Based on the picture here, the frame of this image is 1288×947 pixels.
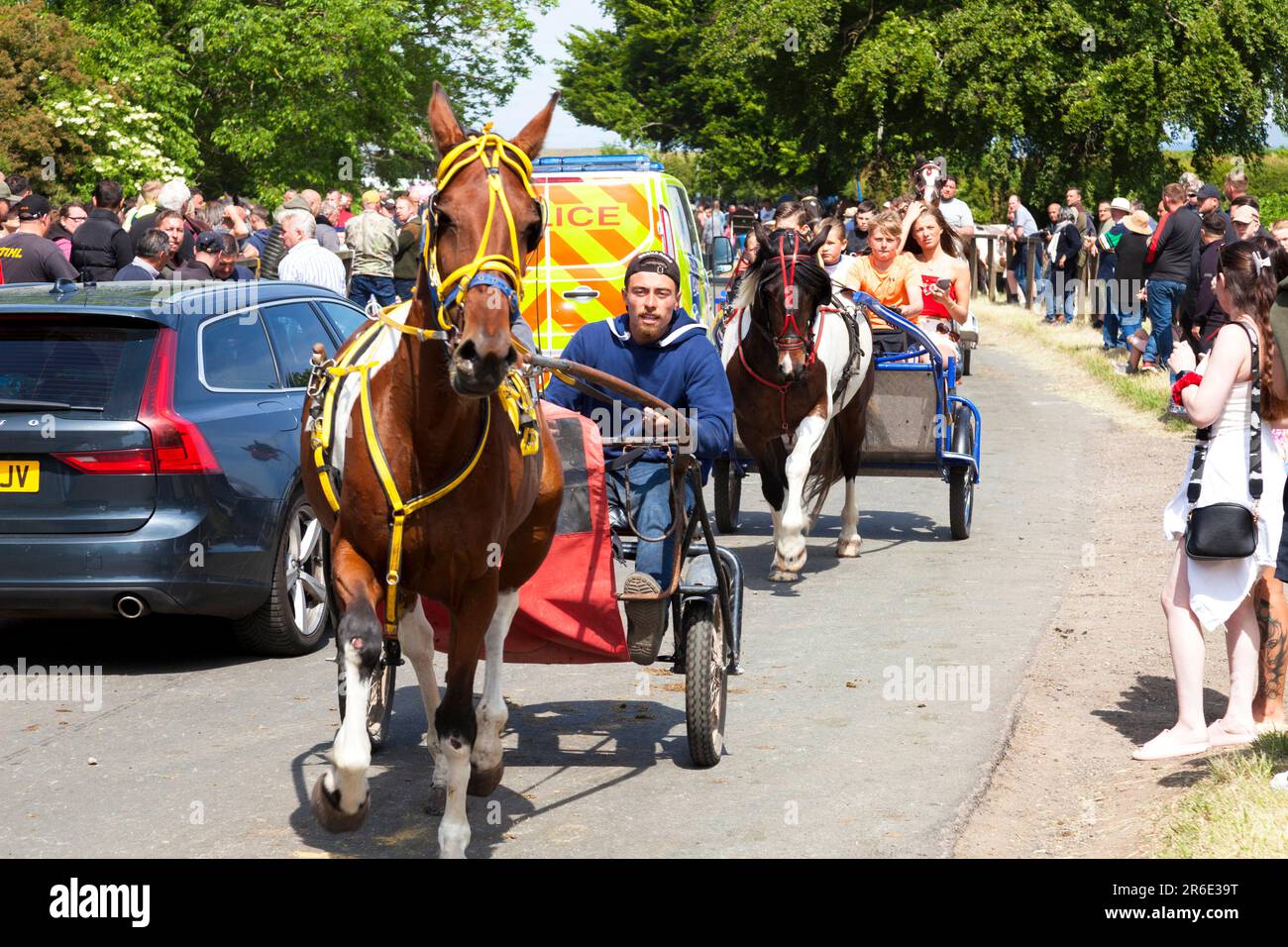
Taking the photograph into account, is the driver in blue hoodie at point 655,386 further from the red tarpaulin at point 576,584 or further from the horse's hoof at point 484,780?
the horse's hoof at point 484,780

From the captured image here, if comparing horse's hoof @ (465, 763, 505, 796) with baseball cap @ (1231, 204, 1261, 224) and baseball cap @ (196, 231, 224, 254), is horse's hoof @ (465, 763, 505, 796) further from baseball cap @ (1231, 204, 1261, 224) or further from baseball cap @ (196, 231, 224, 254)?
baseball cap @ (1231, 204, 1261, 224)

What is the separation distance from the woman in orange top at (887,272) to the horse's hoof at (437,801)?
7.44m

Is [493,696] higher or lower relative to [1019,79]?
lower

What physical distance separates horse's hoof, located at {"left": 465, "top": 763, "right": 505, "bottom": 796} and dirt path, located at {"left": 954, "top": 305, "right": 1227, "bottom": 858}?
5.42 ft

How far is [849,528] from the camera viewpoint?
12.1m

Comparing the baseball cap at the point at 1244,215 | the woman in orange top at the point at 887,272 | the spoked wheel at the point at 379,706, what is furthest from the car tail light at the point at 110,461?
the baseball cap at the point at 1244,215

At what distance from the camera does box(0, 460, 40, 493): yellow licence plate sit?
8203 mm

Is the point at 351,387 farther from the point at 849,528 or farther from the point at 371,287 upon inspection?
the point at 371,287

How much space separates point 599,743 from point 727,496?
5.73m

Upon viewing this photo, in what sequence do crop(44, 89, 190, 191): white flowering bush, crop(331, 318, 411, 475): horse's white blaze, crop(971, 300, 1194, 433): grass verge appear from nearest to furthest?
crop(331, 318, 411, 475): horse's white blaze < crop(971, 300, 1194, 433): grass verge < crop(44, 89, 190, 191): white flowering bush

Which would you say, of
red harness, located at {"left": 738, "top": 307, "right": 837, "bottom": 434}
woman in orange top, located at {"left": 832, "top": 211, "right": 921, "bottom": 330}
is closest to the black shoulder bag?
red harness, located at {"left": 738, "top": 307, "right": 837, "bottom": 434}

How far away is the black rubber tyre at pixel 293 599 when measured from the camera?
891 cm

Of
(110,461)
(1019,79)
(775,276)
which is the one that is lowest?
(110,461)

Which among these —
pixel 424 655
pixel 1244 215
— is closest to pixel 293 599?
pixel 424 655
